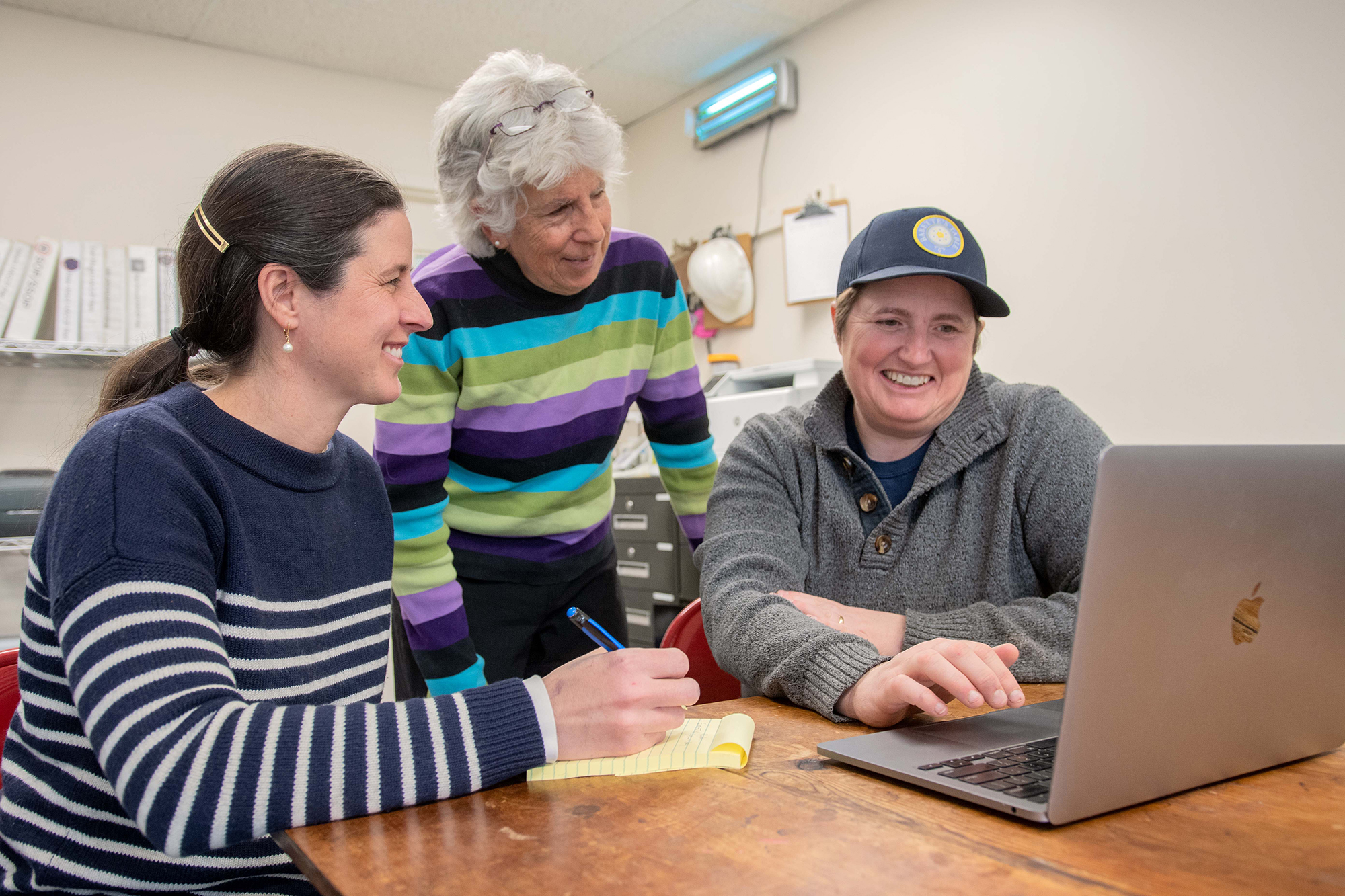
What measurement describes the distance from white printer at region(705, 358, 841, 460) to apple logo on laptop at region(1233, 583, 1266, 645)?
2.18m

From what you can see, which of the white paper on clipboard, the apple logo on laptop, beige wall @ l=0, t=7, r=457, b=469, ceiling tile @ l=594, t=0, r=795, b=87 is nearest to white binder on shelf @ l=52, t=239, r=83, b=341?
beige wall @ l=0, t=7, r=457, b=469

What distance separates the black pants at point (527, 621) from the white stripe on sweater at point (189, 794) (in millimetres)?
891

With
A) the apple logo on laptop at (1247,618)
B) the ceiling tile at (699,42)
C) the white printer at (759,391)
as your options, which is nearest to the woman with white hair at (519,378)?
the apple logo on laptop at (1247,618)

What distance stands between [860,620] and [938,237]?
1.76 feet

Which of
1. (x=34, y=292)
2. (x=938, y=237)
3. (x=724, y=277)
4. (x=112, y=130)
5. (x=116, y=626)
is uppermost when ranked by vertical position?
(x=112, y=130)

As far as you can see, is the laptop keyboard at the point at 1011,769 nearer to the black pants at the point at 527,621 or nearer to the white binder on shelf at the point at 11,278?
the black pants at the point at 527,621

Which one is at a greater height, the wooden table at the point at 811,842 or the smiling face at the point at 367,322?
the smiling face at the point at 367,322

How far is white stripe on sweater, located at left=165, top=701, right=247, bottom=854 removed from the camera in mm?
625

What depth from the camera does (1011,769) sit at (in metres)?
0.65

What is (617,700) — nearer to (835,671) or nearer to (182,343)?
(835,671)

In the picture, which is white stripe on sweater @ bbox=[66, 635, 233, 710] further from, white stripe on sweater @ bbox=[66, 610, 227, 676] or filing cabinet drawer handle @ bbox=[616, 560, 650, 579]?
filing cabinet drawer handle @ bbox=[616, 560, 650, 579]

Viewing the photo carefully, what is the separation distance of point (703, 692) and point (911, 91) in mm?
2411

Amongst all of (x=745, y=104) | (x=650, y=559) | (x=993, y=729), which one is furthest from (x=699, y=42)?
(x=993, y=729)

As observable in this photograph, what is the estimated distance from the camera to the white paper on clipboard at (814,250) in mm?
3236
